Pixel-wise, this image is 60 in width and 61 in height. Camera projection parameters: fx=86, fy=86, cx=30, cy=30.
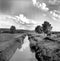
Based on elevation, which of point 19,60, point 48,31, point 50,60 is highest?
point 48,31

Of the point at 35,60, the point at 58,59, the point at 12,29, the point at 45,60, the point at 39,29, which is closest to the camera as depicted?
the point at 58,59

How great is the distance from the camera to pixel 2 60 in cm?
1517

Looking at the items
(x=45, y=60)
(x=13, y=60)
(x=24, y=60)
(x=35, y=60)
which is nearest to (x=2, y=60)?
(x=13, y=60)

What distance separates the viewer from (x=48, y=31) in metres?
61.4

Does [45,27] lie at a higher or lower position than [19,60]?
higher

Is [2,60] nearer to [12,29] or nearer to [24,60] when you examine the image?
[24,60]

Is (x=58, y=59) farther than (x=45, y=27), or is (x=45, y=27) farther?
(x=45, y=27)

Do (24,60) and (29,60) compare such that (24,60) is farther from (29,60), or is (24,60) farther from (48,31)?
(48,31)

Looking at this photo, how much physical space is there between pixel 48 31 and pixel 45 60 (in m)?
47.7

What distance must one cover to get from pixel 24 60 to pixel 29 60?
41.1 inches

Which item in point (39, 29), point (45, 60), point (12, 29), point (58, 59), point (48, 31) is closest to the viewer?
point (58, 59)

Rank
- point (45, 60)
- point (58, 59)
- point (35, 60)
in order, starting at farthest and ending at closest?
point (35, 60) < point (45, 60) < point (58, 59)

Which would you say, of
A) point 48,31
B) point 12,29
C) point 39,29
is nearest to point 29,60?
point 48,31

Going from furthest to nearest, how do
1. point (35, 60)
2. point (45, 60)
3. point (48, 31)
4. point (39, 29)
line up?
point (39, 29)
point (48, 31)
point (35, 60)
point (45, 60)
